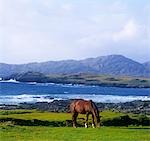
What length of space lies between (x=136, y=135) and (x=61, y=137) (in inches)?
176

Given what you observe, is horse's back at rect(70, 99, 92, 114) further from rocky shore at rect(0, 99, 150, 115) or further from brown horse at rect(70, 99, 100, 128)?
rocky shore at rect(0, 99, 150, 115)

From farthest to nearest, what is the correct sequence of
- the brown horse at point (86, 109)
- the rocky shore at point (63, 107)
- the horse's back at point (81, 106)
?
the rocky shore at point (63, 107) < the horse's back at point (81, 106) < the brown horse at point (86, 109)

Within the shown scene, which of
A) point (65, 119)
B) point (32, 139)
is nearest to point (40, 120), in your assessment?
point (65, 119)

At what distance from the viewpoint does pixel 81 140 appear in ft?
77.9

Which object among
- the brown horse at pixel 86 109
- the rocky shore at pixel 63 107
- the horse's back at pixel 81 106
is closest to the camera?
the brown horse at pixel 86 109

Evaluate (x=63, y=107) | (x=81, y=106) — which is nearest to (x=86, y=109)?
(x=81, y=106)

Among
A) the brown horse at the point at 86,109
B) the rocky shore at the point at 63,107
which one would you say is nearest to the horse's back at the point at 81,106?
the brown horse at the point at 86,109

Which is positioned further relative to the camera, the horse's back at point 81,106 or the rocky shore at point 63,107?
the rocky shore at point 63,107

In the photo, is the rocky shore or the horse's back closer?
the horse's back

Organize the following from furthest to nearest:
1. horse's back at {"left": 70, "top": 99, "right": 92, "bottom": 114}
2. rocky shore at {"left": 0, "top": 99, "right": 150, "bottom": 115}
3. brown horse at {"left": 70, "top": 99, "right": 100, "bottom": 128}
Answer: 1. rocky shore at {"left": 0, "top": 99, "right": 150, "bottom": 115}
2. horse's back at {"left": 70, "top": 99, "right": 92, "bottom": 114}
3. brown horse at {"left": 70, "top": 99, "right": 100, "bottom": 128}

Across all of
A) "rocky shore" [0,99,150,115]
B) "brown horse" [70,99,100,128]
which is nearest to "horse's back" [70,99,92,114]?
"brown horse" [70,99,100,128]

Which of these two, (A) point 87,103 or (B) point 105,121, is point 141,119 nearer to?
(B) point 105,121

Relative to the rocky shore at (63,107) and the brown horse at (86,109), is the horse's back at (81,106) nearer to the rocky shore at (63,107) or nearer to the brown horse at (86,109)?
the brown horse at (86,109)

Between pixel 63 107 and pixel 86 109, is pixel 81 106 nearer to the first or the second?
pixel 86 109
